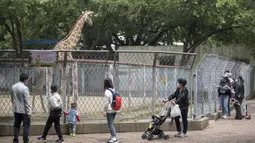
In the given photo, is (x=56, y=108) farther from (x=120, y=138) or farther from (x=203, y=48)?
(x=203, y=48)

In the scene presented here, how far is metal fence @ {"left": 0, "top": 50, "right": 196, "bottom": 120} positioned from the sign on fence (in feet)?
0.87

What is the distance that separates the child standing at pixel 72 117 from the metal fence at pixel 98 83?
550mm

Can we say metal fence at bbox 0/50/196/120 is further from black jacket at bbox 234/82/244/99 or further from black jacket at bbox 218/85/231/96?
black jacket at bbox 234/82/244/99

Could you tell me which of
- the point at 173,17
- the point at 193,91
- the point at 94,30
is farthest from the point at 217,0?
the point at 94,30

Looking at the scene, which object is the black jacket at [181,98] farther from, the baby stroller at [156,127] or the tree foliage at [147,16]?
the tree foliage at [147,16]

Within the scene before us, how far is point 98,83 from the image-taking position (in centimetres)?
1233

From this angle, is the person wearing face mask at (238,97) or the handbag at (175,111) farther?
the person wearing face mask at (238,97)

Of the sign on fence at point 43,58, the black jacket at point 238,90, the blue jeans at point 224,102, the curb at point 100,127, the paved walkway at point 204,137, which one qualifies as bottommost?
the paved walkway at point 204,137

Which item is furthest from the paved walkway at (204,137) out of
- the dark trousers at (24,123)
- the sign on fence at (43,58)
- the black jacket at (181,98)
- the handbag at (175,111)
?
the sign on fence at (43,58)

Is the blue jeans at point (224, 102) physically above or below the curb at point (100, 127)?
above

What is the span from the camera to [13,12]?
1767 centimetres

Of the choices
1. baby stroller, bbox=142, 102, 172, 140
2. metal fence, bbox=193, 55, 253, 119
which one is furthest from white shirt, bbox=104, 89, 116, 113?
metal fence, bbox=193, 55, 253, 119

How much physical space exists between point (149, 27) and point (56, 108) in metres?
22.9

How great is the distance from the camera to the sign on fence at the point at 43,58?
1087 cm
